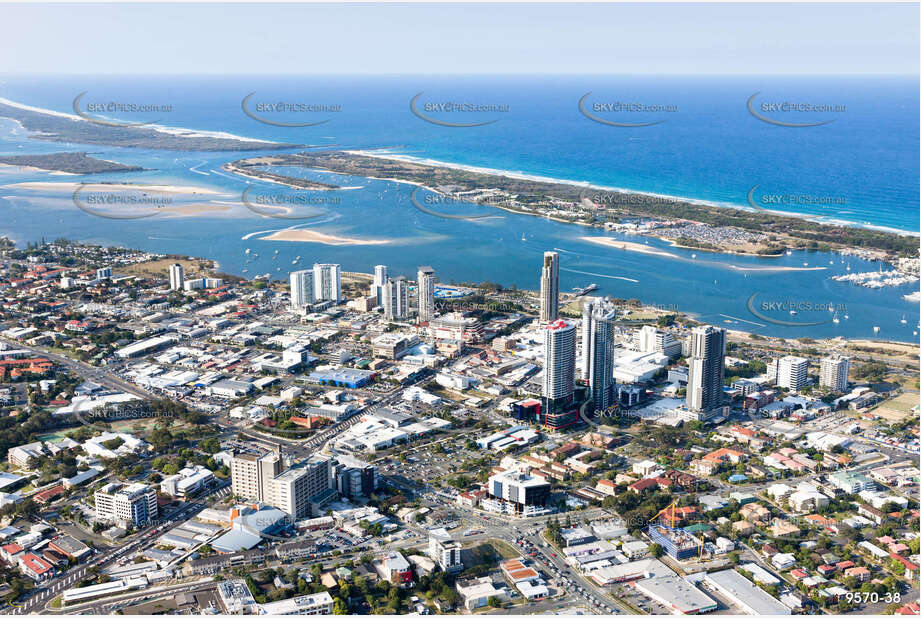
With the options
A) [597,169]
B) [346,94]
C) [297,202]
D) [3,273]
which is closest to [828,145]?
[597,169]

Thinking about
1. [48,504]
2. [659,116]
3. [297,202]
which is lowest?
[48,504]

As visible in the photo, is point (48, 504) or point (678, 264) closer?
point (48, 504)

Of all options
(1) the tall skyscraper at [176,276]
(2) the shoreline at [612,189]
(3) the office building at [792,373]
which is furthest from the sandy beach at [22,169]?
(3) the office building at [792,373]

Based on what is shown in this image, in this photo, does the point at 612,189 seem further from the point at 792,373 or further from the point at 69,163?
the point at 69,163

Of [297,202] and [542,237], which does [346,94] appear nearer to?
[297,202]

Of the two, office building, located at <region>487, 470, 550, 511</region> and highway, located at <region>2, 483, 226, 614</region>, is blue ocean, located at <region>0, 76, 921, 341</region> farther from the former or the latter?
highway, located at <region>2, 483, 226, 614</region>

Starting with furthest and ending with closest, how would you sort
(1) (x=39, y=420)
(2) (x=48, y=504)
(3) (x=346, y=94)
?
(3) (x=346, y=94) → (1) (x=39, y=420) → (2) (x=48, y=504)

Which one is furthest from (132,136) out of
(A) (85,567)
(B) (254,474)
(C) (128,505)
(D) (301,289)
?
(A) (85,567)

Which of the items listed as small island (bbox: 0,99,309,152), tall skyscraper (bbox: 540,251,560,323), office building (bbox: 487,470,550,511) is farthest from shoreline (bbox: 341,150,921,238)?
office building (bbox: 487,470,550,511)
